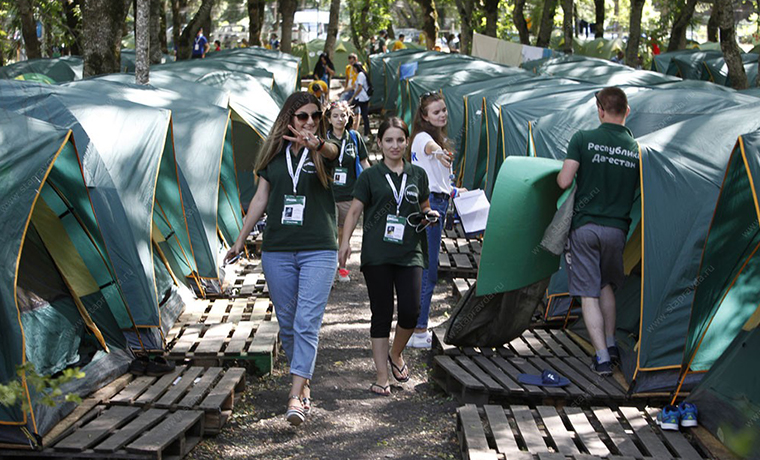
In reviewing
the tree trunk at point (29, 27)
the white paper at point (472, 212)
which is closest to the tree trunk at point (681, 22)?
the tree trunk at point (29, 27)

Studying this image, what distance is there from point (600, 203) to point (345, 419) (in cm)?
213

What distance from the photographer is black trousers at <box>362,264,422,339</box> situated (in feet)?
18.6

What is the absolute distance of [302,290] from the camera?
5.16 m

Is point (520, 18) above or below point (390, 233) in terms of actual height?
below

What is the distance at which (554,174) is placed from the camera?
6.27 meters

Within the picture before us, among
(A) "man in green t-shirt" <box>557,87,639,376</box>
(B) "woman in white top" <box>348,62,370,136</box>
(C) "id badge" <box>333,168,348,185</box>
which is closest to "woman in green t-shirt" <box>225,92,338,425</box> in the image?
(A) "man in green t-shirt" <box>557,87,639,376</box>

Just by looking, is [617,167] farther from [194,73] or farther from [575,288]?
[194,73]

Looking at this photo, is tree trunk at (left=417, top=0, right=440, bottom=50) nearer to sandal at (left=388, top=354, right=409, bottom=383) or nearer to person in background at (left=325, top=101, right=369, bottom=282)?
person in background at (left=325, top=101, right=369, bottom=282)

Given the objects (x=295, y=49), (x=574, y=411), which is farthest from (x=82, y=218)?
(x=295, y=49)

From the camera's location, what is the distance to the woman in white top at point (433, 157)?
21.7 feet

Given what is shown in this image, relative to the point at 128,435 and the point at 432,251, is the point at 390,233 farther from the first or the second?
the point at 128,435

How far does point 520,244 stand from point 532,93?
564 centimetres

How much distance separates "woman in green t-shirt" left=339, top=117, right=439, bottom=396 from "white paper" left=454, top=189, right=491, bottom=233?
0.99 m

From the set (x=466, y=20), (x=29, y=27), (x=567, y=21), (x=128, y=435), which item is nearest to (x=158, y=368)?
(x=128, y=435)
